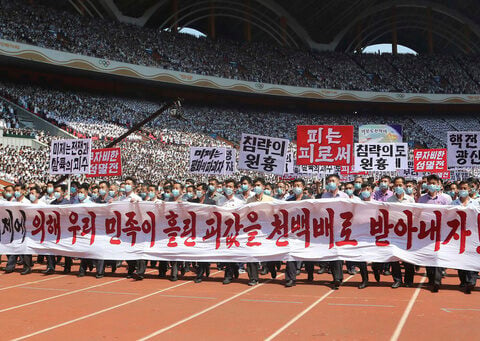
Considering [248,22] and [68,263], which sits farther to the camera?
[248,22]

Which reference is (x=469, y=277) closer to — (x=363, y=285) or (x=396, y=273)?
(x=396, y=273)

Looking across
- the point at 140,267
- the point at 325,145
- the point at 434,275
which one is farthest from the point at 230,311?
the point at 325,145

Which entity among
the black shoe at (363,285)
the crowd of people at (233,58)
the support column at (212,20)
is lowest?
the black shoe at (363,285)

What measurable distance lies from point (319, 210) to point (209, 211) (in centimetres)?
180

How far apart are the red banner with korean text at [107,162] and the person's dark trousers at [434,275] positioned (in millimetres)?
9675

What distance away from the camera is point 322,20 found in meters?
58.2

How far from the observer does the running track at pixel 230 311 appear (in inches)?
212

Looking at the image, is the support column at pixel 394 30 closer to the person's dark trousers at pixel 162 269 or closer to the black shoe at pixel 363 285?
the person's dark trousers at pixel 162 269

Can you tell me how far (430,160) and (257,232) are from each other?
39.2ft

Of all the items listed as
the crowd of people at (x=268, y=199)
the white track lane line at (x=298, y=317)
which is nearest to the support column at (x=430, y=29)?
the crowd of people at (x=268, y=199)

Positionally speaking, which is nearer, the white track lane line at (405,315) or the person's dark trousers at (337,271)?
the white track lane line at (405,315)

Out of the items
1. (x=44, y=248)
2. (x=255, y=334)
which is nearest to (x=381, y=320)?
(x=255, y=334)

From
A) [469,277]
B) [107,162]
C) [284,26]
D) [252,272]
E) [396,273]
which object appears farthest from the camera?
[284,26]

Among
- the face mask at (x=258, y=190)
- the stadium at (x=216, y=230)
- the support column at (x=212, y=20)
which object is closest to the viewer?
the stadium at (x=216, y=230)
